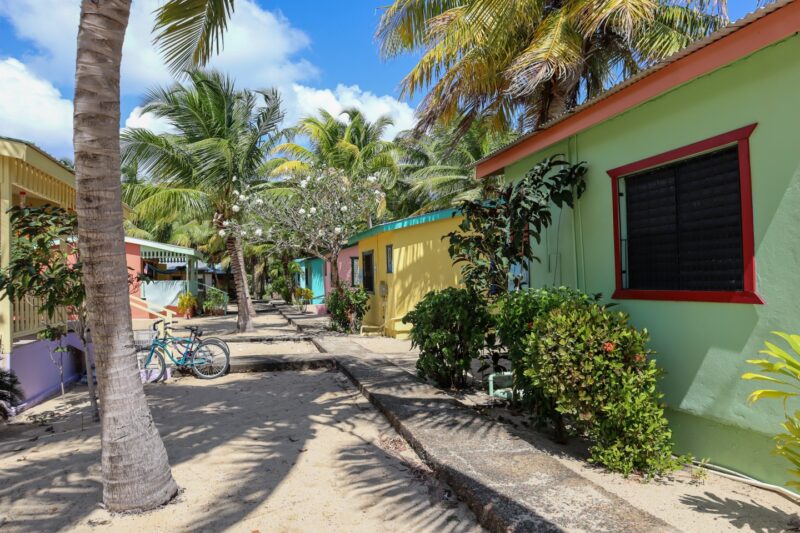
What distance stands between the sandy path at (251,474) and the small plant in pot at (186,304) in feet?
53.4

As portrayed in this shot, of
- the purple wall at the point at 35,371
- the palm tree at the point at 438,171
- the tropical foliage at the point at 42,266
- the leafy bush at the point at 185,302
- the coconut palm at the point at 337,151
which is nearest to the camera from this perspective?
the tropical foliage at the point at 42,266

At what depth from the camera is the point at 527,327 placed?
199 inches

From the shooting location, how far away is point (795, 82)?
3.72m

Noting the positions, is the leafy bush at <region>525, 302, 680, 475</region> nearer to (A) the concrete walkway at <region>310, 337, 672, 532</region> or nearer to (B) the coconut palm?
(A) the concrete walkway at <region>310, 337, 672, 532</region>

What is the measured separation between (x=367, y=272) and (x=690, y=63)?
12863 mm

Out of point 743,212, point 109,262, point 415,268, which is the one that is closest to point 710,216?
point 743,212

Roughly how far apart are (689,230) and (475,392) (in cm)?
367

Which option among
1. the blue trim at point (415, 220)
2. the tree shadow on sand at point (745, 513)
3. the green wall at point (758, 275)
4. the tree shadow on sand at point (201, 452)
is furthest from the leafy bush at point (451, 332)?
the blue trim at point (415, 220)

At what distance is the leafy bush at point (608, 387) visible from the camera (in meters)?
4.25

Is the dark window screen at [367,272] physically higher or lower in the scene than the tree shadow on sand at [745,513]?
higher

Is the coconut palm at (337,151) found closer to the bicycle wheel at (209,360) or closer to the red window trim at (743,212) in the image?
the bicycle wheel at (209,360)

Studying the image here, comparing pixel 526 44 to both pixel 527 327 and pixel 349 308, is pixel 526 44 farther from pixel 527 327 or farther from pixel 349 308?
pixel 349 308

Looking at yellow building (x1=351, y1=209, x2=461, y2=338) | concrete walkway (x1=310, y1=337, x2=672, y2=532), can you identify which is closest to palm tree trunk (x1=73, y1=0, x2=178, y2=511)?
concrete walkway (x1=310, y1=337, x2=672, y2=532)

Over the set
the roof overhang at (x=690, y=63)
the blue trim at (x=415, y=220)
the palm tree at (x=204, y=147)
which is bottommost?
the blue trim at (x=415, y=220)
